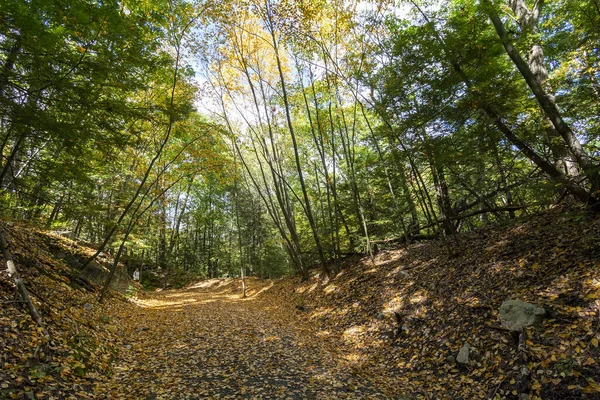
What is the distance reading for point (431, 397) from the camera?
150 inches

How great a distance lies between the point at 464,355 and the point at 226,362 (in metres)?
4.05

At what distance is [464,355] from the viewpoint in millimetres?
4117

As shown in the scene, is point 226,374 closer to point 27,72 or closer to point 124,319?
point 124,319

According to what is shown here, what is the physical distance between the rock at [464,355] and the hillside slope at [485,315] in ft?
0.35

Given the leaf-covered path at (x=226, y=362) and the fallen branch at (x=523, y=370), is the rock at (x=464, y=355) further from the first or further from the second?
the leaf-covered path at (x=226, y=362)

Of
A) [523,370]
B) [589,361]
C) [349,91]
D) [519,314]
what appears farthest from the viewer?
[349,91]

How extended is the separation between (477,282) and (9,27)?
27.2 feet

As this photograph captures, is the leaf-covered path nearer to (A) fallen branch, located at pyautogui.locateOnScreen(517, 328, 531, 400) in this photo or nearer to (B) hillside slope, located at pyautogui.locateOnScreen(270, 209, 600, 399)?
(B) hillside slope, located at pyautogui.locateOnScreen(270, 209, 600, 399)

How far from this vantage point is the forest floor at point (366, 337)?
3346 mm

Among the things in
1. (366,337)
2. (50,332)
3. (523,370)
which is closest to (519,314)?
(523,370)

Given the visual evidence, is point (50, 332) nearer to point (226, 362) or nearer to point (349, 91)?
point (226, 362)

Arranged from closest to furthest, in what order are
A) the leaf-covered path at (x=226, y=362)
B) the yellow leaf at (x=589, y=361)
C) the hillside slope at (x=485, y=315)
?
the yellow leaf at (x=589, y=361) < the hillside slope at (x=485, y=315) < the leaf-covered path at (x=226, y=362)

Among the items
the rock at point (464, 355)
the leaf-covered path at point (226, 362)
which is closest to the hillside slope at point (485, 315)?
the rock at point (464, 355)

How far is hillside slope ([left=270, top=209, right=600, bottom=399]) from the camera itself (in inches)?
129
